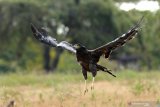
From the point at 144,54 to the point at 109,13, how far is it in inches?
255

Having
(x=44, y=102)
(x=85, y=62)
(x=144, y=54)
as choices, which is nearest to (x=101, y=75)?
(x=44, y=102)

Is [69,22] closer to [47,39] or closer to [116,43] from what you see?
[47,39]

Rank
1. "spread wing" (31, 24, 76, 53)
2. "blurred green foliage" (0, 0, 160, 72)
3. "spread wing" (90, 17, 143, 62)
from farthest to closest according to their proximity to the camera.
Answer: "blurred green foliage" (0, 0, 160, 72) → "spread wing" (31, 24, 76, 53) → "spread wing" (90, 17, 143, 62)

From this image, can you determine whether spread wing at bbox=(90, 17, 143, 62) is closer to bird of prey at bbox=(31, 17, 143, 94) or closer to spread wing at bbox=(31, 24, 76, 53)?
bird of prey at bbox=(31, 17, 143, 94)

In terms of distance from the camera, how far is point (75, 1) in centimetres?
3984

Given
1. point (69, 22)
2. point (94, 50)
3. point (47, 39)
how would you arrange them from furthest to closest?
point (69, 22) < point (47, 39) < point (94, 50)

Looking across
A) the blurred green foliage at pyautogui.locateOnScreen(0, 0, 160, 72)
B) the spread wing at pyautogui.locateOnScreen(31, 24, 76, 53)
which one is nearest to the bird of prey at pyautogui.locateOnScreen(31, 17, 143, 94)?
the spread wing at pyautogui.locateOnScreen(31, 24, 76, 53)

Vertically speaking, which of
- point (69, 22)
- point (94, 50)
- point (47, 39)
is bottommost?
point (94, 50)

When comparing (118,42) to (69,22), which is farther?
(69,22)

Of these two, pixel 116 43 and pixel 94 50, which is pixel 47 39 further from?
pixel 116 43

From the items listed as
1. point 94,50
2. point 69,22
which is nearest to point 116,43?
point 94,50

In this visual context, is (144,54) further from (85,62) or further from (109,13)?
(85,62)

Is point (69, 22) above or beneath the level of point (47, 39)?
above

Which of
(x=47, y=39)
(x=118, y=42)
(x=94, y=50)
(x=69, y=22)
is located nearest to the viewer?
(x=118, y=42)
